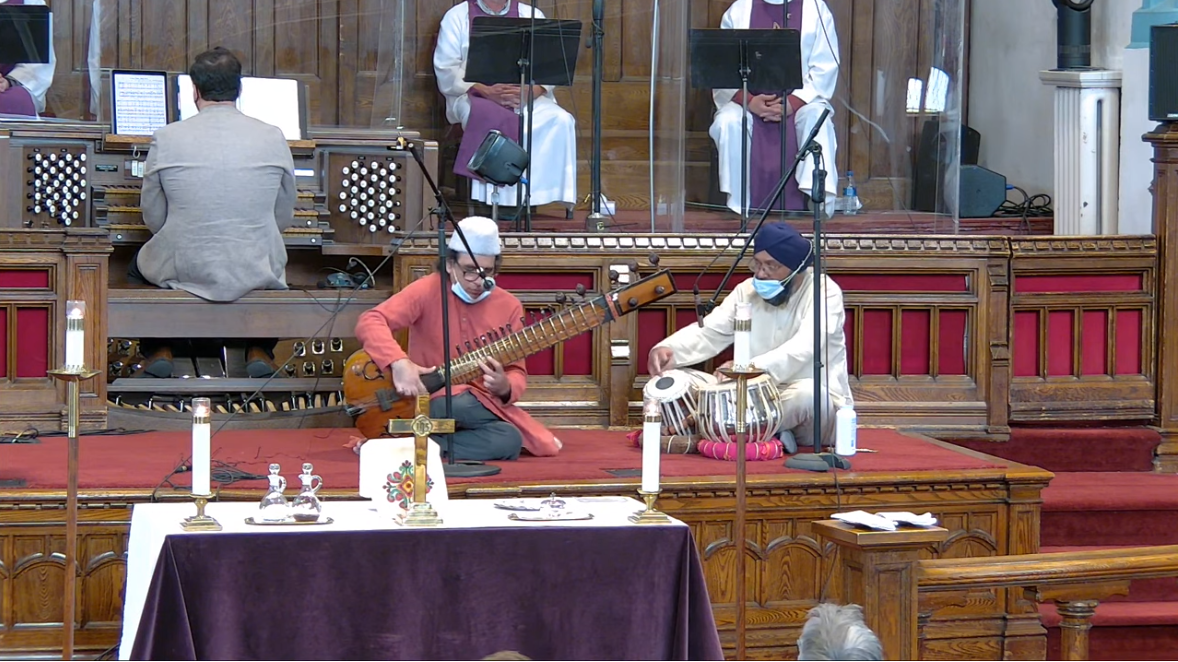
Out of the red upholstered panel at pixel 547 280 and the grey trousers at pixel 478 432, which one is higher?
the red upholstered panel at pixel 547 280

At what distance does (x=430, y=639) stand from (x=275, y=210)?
3.85 m

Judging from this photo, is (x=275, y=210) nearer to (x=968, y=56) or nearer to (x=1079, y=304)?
(x=1079, y=304)

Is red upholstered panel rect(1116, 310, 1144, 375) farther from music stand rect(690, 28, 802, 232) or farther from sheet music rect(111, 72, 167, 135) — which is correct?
sheet music rect(111, 72, 167, 135)

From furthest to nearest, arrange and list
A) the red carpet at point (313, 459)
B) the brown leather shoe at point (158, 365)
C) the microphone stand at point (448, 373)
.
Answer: the brown leather shoe at point (158, 365), the red carpet at point (313, 459), the microphone stand at point (448, 373)

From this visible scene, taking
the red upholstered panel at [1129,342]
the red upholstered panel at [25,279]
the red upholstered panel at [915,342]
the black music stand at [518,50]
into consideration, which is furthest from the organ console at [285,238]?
the red upholstered panel at [1129,342]

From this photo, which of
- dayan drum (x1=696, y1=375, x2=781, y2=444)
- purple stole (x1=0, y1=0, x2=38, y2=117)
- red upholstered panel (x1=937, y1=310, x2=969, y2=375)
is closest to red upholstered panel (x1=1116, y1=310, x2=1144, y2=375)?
red upholstered panel (x1=937, y1=310, x2=969, y2=375)

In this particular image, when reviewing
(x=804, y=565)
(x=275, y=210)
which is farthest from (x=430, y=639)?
(x=275, y=210)

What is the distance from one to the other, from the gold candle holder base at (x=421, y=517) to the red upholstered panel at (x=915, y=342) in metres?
4.04

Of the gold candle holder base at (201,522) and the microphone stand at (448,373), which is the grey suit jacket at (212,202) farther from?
the gold candle holder base at (201,522)

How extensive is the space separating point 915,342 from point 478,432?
7.99 feet

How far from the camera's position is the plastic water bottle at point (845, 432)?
7227mm

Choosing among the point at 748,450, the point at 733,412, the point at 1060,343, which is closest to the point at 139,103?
the point at 733,412

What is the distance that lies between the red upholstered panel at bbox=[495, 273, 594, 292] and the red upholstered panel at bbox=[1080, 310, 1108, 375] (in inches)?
96.9

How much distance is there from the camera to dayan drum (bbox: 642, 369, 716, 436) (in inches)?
296
